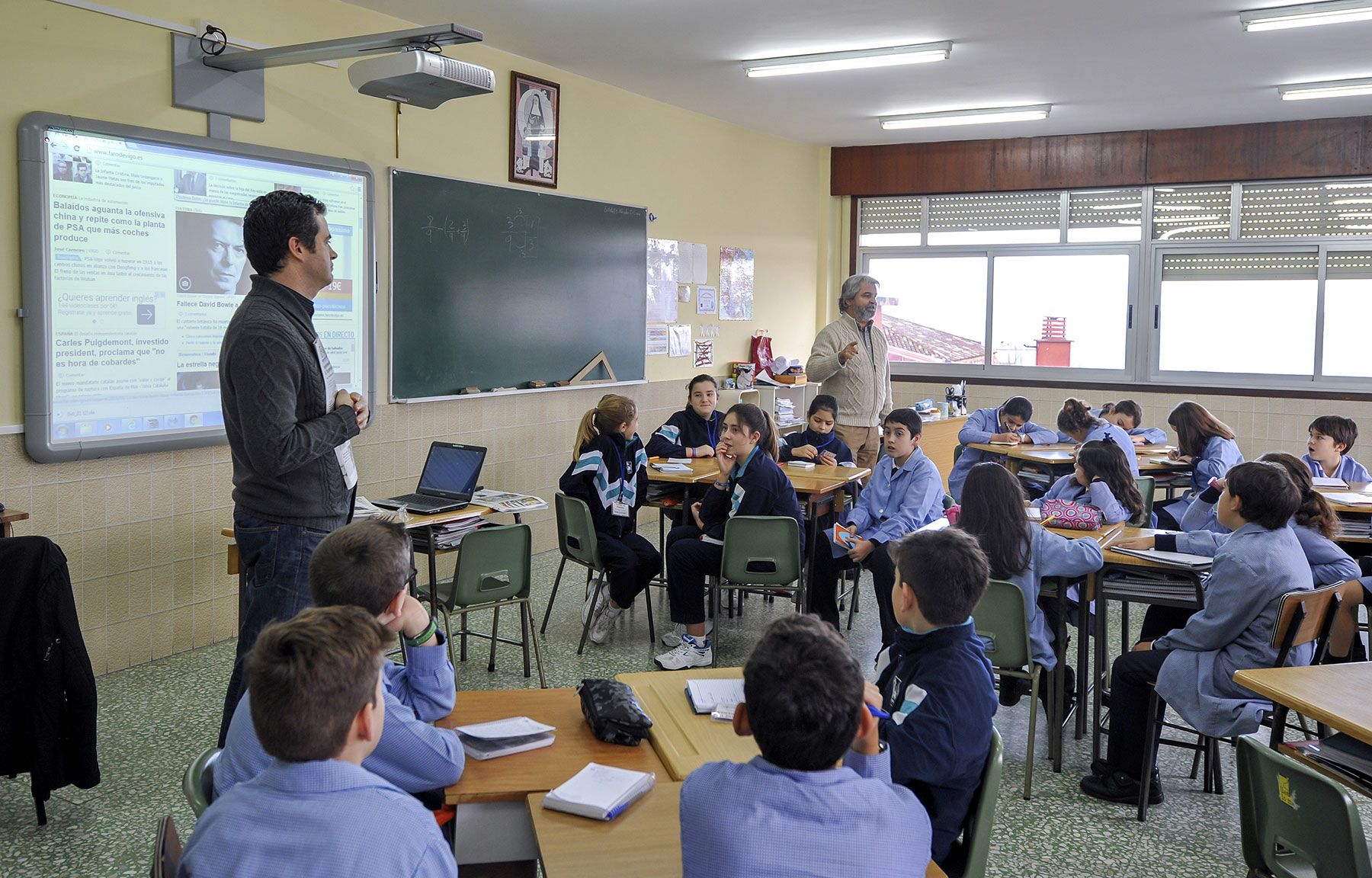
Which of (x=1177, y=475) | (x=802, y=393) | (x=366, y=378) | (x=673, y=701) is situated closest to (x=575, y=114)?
(x=366, y=378)

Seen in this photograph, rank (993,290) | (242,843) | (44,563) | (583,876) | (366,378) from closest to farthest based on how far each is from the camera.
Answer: (242,843) < (583,876) < (44,563) < (366,378) < (993,290)

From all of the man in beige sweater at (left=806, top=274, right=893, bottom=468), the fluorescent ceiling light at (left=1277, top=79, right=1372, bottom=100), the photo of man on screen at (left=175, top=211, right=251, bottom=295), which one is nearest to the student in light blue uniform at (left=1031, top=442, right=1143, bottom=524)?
the man in beige sweater at (left=806, top=274, right=893, bottom=468)

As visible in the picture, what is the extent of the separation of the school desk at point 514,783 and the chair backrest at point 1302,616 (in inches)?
78.0

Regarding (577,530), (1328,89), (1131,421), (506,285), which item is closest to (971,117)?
(1328,89)

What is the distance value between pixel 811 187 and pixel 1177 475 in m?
4.49

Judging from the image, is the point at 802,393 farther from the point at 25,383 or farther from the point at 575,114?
the point at 25,383

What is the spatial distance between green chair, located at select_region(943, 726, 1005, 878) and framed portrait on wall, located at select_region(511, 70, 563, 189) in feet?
16.8

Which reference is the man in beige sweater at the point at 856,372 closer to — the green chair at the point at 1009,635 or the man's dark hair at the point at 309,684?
the green chair at the point at 1009,635

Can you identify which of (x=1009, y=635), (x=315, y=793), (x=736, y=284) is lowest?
(x=1009, y=635)

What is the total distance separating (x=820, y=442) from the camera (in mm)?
6254

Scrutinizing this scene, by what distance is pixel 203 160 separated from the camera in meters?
4.57

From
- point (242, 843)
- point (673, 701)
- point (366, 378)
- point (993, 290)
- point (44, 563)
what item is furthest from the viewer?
point (993, 290)

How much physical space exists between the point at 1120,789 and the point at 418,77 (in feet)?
11.4

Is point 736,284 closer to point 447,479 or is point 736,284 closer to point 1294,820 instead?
point 447,479
